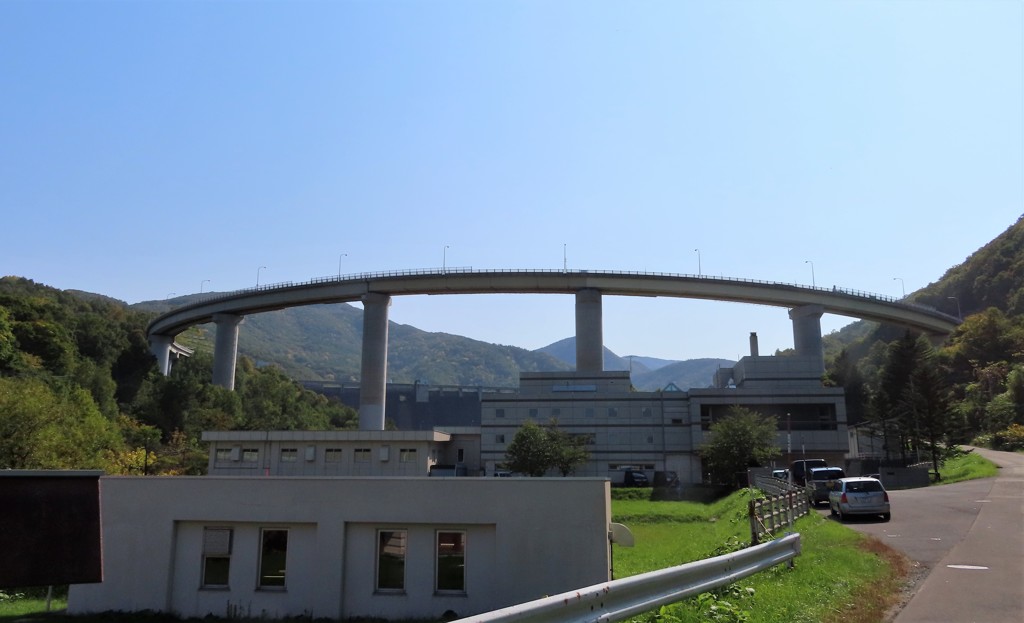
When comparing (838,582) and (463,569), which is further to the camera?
(463,569)

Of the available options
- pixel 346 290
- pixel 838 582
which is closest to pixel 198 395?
pixel 346 290

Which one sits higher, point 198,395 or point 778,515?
point 198,395

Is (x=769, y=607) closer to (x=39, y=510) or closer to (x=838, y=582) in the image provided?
(x=838, y=582)

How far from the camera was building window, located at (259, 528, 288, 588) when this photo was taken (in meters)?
21.4

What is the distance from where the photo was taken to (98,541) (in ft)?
18.7

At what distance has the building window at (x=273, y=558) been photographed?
70.3 ft

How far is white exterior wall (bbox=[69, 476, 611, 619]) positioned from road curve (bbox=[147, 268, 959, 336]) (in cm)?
6961

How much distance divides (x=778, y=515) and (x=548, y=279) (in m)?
72.4

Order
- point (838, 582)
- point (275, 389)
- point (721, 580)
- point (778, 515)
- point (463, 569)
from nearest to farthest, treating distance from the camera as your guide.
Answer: point (721, 580) → point (838, 582) → point (778, 515) → point (463, 569) → point (275, 389)

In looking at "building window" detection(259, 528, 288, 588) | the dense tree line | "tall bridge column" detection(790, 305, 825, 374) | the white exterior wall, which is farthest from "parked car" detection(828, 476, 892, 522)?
"tall bridge column" detection(790, 305, 825, 374)

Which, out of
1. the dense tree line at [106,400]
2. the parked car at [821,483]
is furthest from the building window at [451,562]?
the dense tree line at [106,400]

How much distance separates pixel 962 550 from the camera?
15352 millimetres

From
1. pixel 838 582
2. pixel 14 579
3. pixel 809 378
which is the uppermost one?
pixel 809 378

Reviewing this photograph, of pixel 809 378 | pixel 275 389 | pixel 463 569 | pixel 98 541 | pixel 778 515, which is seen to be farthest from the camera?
pixel 275 389
